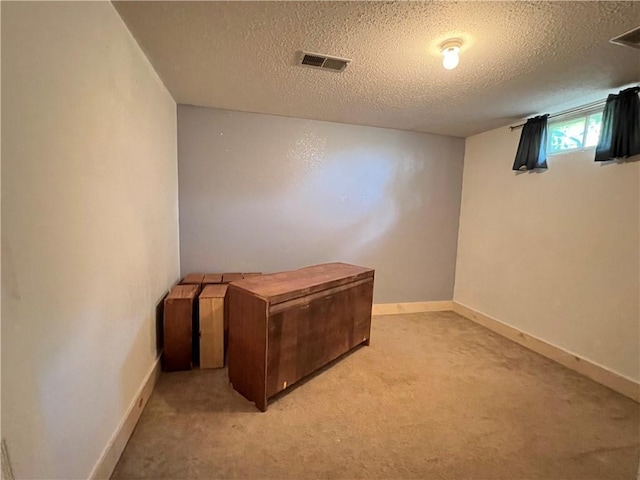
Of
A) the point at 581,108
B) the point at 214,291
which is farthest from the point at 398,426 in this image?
the point at 581,108

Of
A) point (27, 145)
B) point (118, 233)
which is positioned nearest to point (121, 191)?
point (118, 233)

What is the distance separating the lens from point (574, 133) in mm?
2617

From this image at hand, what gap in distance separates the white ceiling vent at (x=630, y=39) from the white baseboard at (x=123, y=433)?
336cm

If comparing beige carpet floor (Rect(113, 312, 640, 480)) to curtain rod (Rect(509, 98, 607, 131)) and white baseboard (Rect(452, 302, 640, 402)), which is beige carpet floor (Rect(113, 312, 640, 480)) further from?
curtain rod (Rect(509, 98, 607, 131))

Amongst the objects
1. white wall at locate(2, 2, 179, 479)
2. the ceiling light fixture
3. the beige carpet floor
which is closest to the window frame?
the ceiling light fixture

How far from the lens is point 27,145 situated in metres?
0.90

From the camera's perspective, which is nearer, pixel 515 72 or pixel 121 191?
pixel 121 191

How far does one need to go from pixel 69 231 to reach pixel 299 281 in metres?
1.41

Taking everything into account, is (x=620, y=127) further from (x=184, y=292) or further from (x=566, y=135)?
(x=184, y=292)

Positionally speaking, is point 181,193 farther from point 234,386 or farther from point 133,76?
point 234,386

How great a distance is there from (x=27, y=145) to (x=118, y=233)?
→ 710mm

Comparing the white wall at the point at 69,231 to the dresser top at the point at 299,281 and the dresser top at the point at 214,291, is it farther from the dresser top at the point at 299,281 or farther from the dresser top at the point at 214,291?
the dresser top at the point at 299,281

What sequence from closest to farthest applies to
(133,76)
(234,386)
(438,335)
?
(133,76)
(234,386)
(438,335)

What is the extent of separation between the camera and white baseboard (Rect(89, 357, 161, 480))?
4.41 feet
